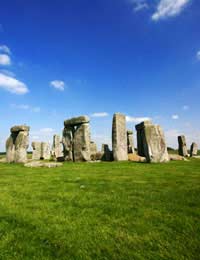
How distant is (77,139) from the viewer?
1516 centimetres

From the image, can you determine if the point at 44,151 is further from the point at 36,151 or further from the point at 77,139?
the point at 77,139

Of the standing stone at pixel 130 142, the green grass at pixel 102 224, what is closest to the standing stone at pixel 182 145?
the standing stone at pixel 130 142

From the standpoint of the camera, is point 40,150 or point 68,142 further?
point 40,150

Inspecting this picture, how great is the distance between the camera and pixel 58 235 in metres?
2.93

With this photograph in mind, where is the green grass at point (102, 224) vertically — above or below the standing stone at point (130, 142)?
below

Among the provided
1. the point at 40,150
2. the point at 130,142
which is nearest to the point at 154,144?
the point at 130,142

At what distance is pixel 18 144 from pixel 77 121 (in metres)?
4.23

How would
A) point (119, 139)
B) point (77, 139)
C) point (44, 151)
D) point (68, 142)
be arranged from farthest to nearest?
point (44, 151) < point (68, 142) < point (77, 139) < point (119, 139)

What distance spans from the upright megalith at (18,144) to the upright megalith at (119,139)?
586 cm

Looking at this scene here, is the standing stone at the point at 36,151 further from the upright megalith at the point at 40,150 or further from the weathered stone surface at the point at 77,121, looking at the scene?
the weathered stone surface at the point at 77,121

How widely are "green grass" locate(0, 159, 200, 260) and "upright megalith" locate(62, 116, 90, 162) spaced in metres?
Answer: 9.49

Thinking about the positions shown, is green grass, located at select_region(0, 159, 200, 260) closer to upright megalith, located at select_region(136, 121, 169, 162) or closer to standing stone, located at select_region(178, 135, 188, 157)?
upright megalith, located at select_region(136, 121, 169, 162)

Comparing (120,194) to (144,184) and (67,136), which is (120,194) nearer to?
(144,184)

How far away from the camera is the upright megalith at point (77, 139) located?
14.8 metres
